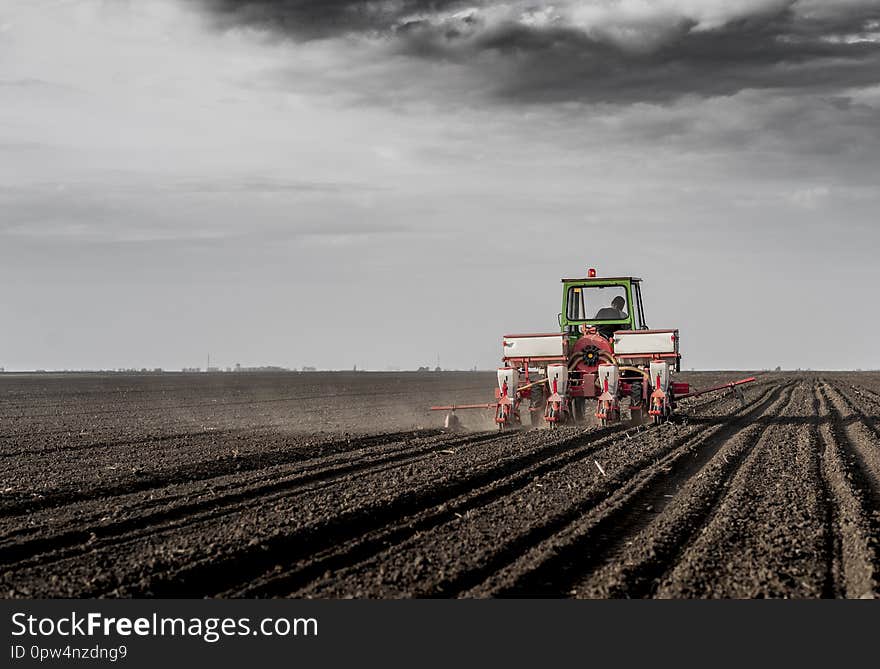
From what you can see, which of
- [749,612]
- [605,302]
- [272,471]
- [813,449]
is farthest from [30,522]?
[605,302]

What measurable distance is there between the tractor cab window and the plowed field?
3.97 metres

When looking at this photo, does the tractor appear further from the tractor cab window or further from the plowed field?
the plowed field

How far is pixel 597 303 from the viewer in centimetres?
2083

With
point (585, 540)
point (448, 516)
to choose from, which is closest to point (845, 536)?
point (585, 540)

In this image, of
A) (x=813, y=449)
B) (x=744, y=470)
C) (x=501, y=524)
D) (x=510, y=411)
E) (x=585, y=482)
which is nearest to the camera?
(x=501, y=524)

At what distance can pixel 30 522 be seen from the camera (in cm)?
910

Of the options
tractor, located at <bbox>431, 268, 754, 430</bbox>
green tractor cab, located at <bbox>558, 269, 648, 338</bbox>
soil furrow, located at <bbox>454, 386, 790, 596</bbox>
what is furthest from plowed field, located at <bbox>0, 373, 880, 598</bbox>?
green tractor cab, located at <bbox>558, 269, 648, 338</bbox>

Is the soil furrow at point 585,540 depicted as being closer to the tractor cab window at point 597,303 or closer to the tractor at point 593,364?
the tractor at point 593,364

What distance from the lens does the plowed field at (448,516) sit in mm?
6699

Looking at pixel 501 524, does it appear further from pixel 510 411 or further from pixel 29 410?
pixel 29 410

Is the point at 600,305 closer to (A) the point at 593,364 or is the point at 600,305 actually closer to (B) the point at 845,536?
(A) the point at 593,364

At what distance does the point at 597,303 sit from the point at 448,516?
40.8 feet

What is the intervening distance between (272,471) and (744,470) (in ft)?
20.7

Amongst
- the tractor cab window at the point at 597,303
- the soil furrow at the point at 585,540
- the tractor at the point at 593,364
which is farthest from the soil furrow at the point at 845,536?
the tractor cab window at the point at 597,303
